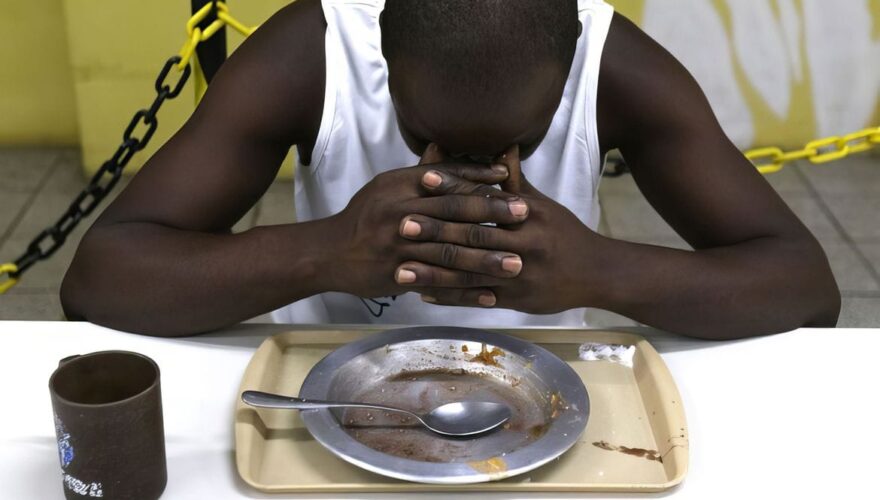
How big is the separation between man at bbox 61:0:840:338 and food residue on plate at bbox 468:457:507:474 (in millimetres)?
251

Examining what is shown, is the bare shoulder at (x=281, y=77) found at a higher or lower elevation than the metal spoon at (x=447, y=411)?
higher

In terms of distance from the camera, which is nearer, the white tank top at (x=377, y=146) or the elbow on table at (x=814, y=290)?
the elbow on table at (x=814, y=290)

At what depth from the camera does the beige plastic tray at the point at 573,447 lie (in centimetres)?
94

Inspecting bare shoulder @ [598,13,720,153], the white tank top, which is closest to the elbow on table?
bare shoulder @ [598,13,720,153]

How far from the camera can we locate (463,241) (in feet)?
3.67

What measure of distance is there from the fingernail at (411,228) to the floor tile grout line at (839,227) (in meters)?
2.33

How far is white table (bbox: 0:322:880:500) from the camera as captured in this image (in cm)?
96

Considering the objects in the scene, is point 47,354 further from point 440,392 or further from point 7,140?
point 7,140

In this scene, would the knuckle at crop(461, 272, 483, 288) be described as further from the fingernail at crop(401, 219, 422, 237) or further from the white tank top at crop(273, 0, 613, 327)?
the white tank top at crop(273, 0, 613, 327)

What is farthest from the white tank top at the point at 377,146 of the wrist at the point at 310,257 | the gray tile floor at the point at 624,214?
the gray tile floor at the point at 624,214

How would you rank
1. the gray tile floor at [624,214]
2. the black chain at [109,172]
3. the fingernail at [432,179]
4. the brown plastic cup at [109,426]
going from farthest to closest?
the gray tile floor at [624,214], the black chain at [109,172], the fingernail at [432,179], the brown plastic cup at [109,426]

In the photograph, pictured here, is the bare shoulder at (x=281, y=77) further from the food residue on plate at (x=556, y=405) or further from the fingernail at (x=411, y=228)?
the food residue on plate at (x=556, y=405)

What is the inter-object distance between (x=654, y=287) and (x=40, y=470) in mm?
723

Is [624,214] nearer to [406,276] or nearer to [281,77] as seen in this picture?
[281,77]
